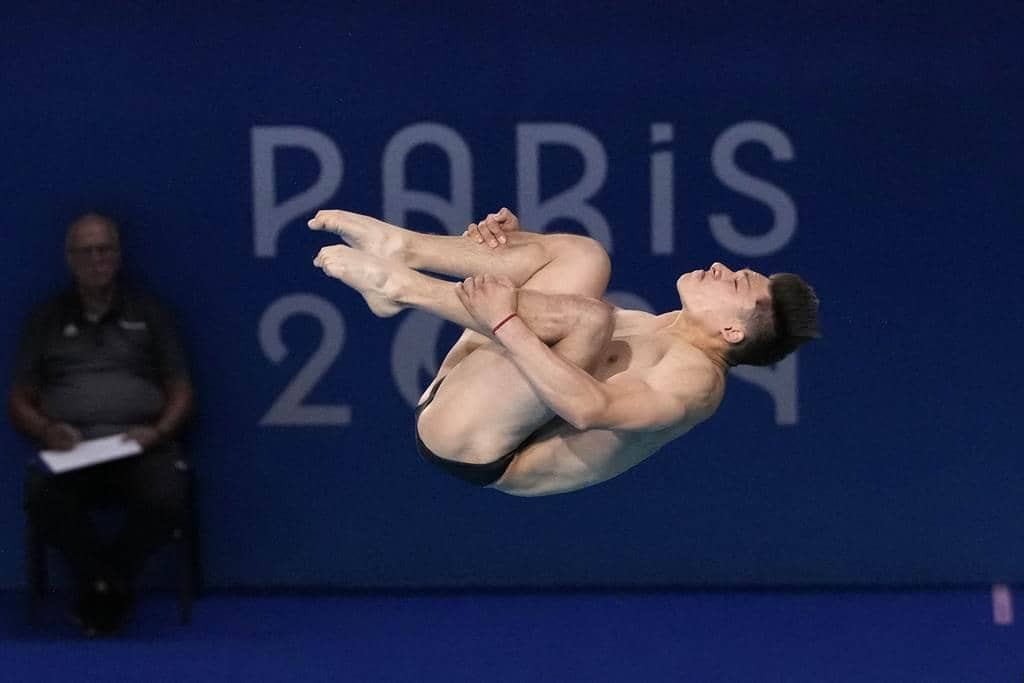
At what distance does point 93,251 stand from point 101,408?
2.15 ft

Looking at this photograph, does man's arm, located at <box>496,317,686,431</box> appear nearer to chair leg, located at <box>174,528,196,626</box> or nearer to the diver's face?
the diver's face

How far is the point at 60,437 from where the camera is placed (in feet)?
23.0

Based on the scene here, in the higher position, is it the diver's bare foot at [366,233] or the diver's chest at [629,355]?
the diver's bare foot at [366,233]

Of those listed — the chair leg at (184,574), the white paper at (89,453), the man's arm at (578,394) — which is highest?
the man's arm at (578,394)

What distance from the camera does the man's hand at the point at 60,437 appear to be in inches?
275

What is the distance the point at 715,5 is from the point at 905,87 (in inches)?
35.1

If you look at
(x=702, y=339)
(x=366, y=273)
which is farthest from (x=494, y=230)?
(x=702, y=339)

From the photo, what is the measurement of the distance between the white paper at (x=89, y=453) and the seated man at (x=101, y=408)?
78 millimetres

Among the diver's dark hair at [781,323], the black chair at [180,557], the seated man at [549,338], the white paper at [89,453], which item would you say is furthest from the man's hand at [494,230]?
the black chair at [180,557]

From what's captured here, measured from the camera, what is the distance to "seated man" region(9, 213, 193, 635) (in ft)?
23.0

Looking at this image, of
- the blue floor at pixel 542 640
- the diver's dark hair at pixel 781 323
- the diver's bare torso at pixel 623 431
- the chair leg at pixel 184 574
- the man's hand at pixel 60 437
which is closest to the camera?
the diver's bare torso at pixel 623 431

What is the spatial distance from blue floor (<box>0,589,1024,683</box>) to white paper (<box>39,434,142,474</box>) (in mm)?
738

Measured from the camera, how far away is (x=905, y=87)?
24.1 feet

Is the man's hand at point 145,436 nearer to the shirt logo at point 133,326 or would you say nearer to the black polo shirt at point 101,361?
the black polo shirt at point 101,361
